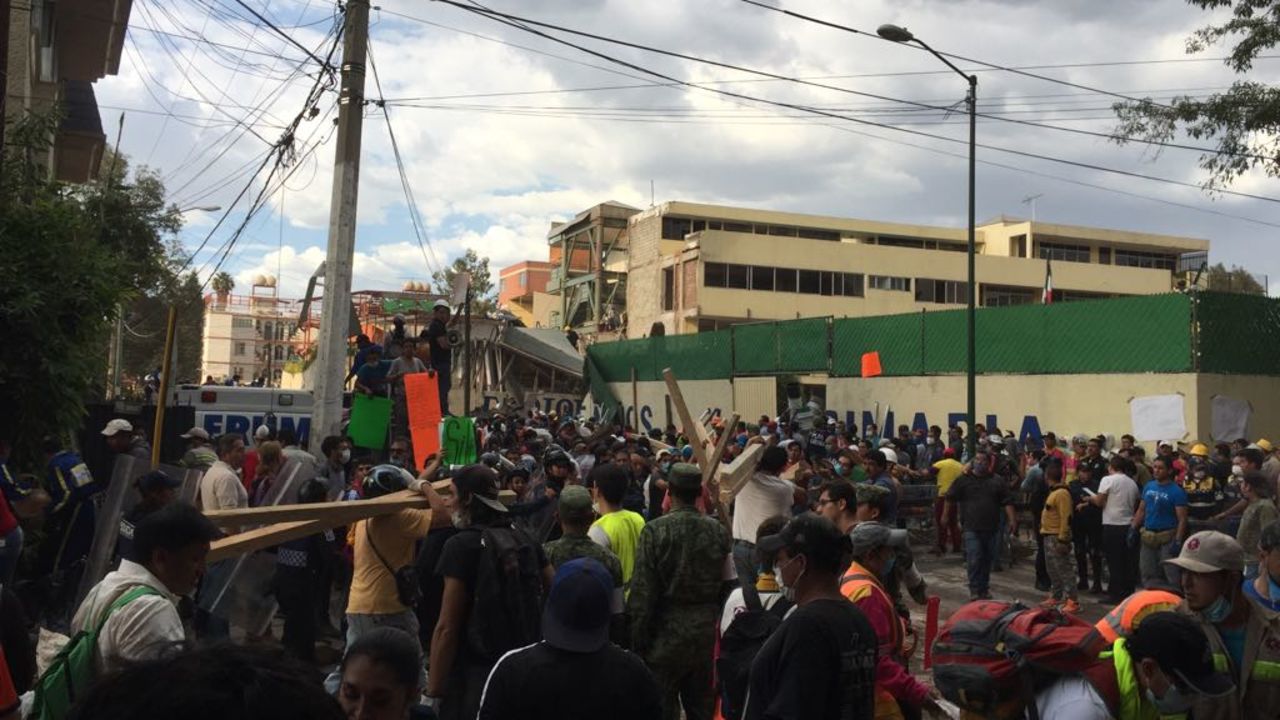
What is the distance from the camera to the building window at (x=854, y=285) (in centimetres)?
5309

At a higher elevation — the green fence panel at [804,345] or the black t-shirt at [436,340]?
the green fence panel at [804,345]

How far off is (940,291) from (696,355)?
84.7 feet

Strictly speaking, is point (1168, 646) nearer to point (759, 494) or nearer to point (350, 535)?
point (759, 494)

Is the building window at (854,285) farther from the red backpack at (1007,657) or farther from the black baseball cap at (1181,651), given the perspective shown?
the red backpack at (1007,657)

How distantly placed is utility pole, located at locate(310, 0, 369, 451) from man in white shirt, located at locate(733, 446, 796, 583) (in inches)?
197

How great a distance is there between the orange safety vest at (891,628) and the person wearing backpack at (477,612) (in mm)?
1467

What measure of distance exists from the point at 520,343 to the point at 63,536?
30570mm

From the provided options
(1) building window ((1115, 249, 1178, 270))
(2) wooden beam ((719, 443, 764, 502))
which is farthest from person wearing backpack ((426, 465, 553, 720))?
(1) building window ((1115, 249, 1178, 270))

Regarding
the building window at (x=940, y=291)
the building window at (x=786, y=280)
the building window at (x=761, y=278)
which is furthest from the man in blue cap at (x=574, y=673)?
the building window at (x=940, y=291)

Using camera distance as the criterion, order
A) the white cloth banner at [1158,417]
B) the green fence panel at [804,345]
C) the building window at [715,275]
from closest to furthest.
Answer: the white cloth banner at [1158,417] → the green fence panel at [804,345] → the building window at [715,275]

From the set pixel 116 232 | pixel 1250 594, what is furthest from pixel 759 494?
pixel 116 232

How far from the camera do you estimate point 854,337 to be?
2834cm

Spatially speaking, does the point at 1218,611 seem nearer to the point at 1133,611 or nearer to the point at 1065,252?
the point at 1133,611

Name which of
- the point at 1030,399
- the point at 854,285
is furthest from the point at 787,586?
the point at 854,285
